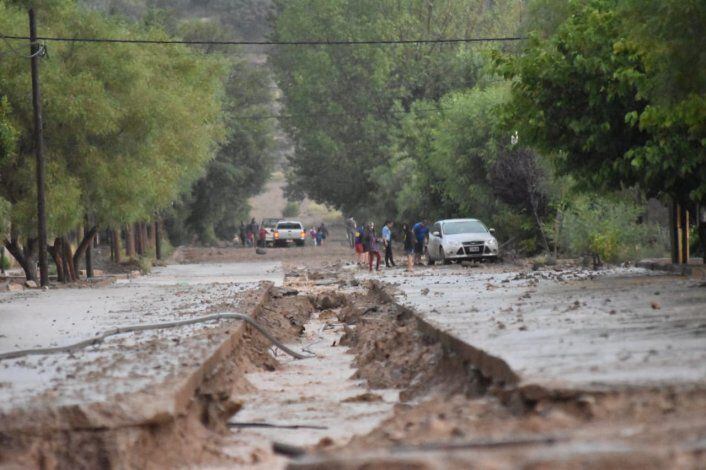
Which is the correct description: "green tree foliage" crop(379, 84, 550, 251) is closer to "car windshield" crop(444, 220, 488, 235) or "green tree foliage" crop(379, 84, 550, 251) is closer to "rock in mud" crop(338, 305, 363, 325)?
"car windshield" crop(444, 220, 488, 235)

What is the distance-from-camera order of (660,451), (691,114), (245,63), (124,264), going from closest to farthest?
(660,451), (691,114), (124,264), (245,63)

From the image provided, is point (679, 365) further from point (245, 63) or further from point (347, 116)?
point (245, 63)

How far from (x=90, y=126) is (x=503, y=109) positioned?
16.2 metres

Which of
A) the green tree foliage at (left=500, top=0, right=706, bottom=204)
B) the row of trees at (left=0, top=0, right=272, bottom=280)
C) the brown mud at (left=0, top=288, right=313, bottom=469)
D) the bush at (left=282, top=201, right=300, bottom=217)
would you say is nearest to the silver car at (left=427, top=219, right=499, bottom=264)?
the row of trees at (left=0, top=0, right=272, bottom=280)

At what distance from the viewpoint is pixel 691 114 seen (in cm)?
2050

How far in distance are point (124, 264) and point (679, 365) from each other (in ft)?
164

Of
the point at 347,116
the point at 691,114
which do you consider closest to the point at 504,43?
the point at 347,116

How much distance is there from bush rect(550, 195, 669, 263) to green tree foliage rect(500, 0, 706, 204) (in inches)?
406

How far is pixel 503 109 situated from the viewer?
92.5 ft

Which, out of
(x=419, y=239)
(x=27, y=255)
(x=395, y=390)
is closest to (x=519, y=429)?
(x=395, y=390)

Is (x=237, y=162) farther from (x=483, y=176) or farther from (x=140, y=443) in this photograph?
(x=140, y=443)

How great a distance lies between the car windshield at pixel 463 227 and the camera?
50.0 meters

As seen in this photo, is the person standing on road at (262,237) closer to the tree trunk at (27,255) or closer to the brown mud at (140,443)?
the tree trunk at (27,255)

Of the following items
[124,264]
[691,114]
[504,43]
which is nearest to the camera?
[691,114]
